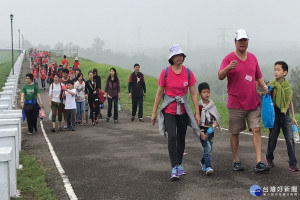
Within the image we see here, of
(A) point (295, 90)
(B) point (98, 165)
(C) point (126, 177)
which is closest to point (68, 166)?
(B) point (98, 165)

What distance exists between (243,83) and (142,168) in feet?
7.65

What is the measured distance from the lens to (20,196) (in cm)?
548

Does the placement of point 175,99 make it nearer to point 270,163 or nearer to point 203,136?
point 203,136

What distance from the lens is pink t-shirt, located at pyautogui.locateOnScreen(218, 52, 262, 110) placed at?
6125 millimetres

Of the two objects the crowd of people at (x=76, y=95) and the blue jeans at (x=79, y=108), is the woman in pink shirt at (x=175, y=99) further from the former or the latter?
the blue jeans at (x=79, y=108)

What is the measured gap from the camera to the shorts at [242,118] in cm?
627

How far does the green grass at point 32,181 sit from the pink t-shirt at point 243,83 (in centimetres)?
325

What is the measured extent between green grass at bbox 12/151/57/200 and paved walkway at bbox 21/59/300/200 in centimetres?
15

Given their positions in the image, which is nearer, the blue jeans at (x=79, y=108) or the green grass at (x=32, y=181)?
the green grass at (x=32, y=181)

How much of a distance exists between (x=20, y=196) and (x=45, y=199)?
0.44m

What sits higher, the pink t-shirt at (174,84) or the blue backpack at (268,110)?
the pink t-shirt at (174,84)

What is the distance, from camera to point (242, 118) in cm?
636

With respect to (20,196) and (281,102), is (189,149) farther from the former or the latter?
(20,196)

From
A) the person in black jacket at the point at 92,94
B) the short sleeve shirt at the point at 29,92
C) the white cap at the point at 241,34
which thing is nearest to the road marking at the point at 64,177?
the short sleeve shirt at the point at 29,92
